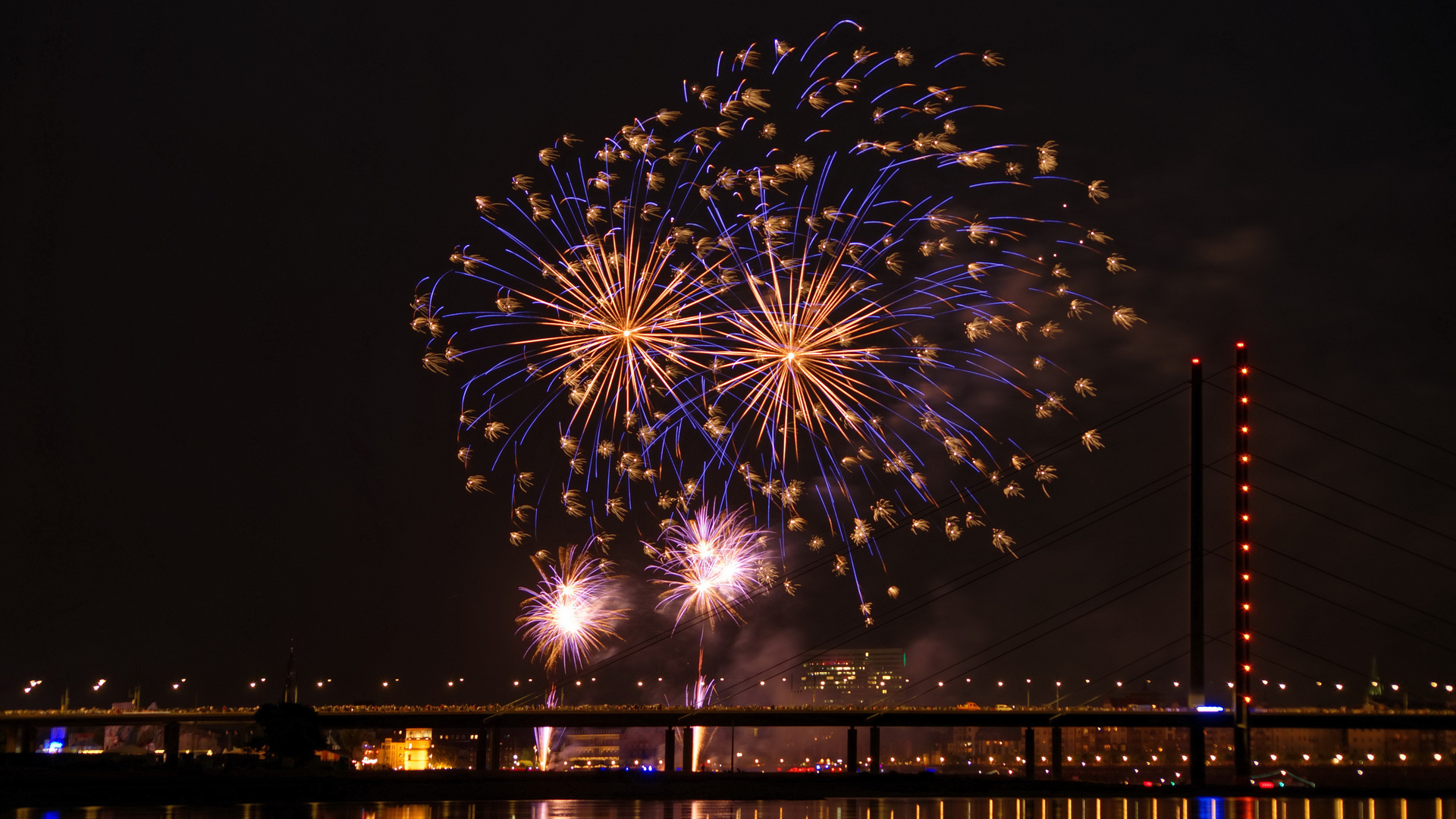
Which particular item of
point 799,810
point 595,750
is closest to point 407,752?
point 595,750

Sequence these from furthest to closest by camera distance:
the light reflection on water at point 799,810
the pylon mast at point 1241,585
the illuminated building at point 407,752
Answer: the illuminated building at point 407,752, the pylon mast at point 1241,585, the light reflection on water at point 799,810

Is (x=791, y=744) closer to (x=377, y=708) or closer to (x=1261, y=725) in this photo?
(x=377, y=708)

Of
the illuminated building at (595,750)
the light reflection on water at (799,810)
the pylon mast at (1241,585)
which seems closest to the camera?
the light reflection on water at (799,810)

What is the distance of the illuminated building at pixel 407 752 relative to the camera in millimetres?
154125

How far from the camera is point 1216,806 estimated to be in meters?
53.1

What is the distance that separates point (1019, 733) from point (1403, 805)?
141448 mm

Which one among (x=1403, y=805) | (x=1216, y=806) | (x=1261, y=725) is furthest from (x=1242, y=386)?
(x=1216, y=806)

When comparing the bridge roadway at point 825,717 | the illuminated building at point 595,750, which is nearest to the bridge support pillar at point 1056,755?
the bridge roadway at point 825,717

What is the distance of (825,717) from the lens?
305 ft

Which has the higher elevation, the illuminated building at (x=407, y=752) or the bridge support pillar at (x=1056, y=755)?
the bridge support pillar at (x=1056, y=755)

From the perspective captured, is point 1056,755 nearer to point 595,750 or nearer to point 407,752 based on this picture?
point 407,752

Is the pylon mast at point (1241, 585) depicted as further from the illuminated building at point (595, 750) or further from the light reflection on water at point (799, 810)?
the illuminated building at point (595, 750)

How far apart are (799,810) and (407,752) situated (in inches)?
4716

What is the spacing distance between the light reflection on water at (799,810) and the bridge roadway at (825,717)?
87.1 feet
